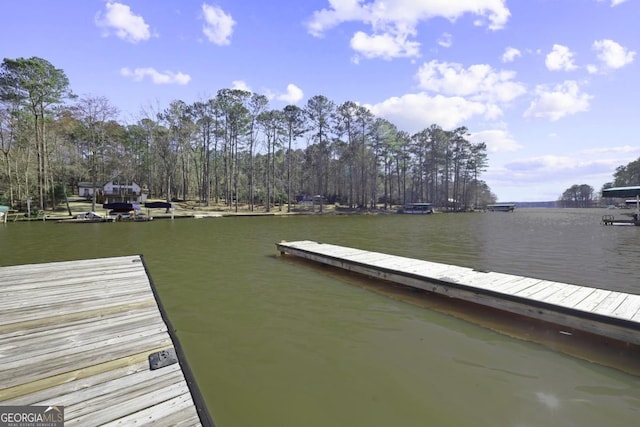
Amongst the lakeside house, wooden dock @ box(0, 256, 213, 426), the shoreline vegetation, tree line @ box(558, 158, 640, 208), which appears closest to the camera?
wooden dock @ box(0, 256, 213, 426)

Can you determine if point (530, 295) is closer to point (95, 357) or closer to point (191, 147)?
point (95, 357)

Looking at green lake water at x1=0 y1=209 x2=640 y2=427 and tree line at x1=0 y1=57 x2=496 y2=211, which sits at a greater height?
tree line at x1=0 y1=57 x2=496 y2=211

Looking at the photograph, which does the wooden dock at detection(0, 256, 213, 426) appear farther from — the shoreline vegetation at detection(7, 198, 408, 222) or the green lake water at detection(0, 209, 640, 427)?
the shoreline vegetation at detection(7, 198, 408, 222)

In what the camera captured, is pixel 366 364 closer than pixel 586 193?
Yes

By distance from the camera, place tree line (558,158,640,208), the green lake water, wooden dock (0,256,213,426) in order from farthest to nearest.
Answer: tree line (558,158,640,208) < the green lake water < wooden dock (0,256,213,426)

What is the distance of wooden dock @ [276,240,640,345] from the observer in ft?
14.3

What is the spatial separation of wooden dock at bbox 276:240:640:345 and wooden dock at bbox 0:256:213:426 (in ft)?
17.0

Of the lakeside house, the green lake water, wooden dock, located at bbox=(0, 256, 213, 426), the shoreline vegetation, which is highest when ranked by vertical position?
the lakeside house

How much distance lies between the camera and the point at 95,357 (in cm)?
326

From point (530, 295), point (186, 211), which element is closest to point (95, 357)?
point (530, 295)

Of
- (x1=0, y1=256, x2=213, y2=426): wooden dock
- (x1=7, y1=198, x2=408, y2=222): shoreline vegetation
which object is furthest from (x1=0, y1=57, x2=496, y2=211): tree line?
(x1=0, y1=256, x2=213, y2=426): wooden dock

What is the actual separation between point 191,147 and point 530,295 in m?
57.1

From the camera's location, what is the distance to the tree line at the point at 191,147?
36.6m

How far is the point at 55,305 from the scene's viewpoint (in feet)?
15.9
